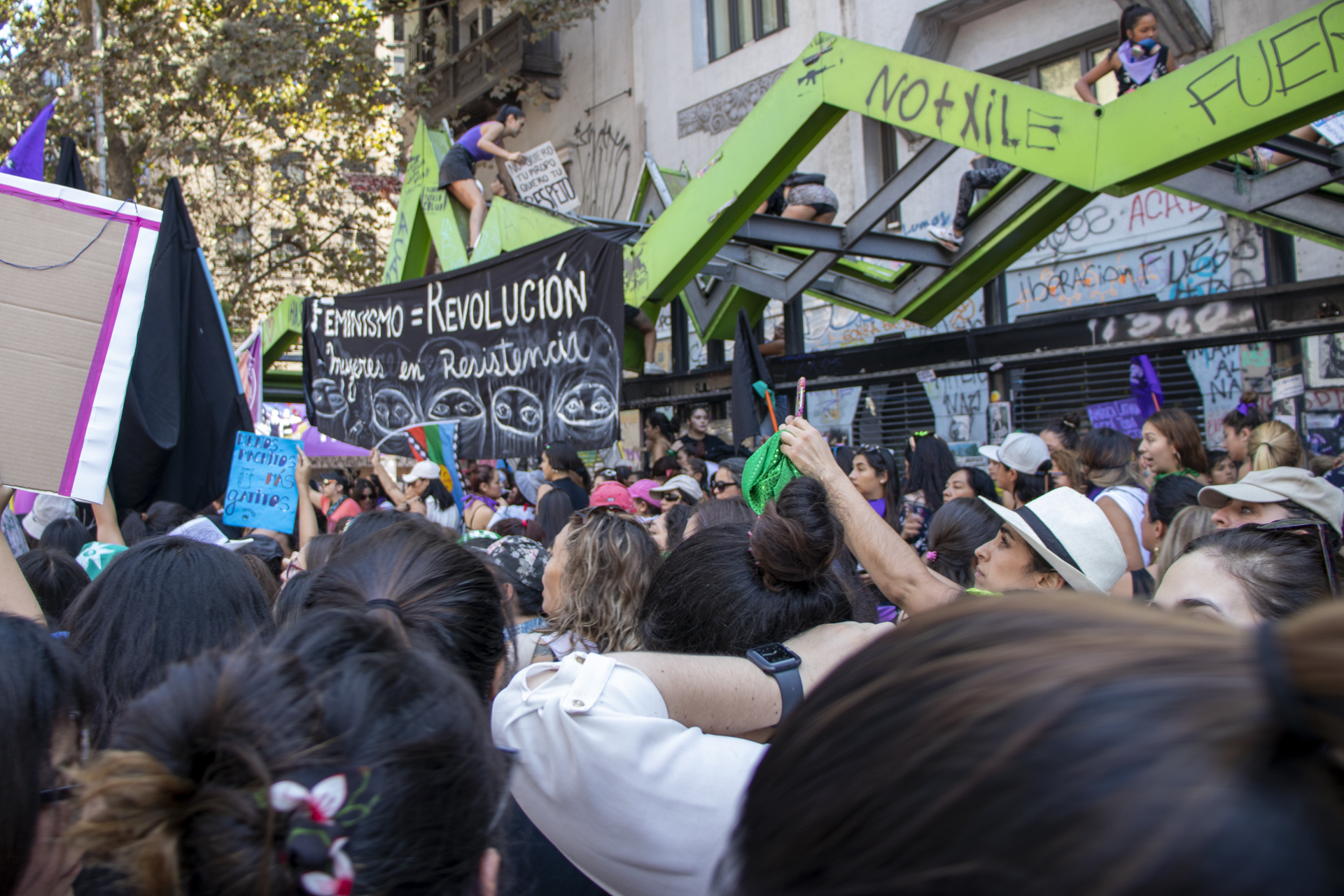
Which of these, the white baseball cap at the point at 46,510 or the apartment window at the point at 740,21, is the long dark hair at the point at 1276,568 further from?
the apartment window at the point at 740,21

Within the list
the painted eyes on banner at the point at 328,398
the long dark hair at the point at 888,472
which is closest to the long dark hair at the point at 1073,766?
the long dark hair at the point at 888,472

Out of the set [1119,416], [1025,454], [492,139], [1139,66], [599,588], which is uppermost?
[492,139]

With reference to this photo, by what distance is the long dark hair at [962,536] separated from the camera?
337 centimetres

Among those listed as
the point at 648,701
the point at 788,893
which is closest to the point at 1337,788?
the point at 788,893

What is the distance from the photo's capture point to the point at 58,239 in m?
2.80

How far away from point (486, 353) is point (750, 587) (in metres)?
4.46

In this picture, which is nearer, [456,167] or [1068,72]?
[456,167]

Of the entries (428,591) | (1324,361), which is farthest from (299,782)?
(1324,361)

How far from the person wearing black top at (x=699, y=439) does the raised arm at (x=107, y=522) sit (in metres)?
4.33

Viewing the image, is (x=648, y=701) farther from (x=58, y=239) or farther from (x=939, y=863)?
(x=58, y=239)

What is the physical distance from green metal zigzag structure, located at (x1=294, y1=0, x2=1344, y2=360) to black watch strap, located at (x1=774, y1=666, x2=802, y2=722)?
3056 mm

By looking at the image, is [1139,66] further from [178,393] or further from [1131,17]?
[178,393]

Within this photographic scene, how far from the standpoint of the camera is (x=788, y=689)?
1525 millimetres

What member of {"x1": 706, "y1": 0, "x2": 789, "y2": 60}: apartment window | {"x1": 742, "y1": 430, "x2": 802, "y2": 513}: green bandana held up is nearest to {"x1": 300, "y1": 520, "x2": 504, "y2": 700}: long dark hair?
{"x1": 742, "y1": 430, "x2": 802, "y2": 513}: green bandana held up
